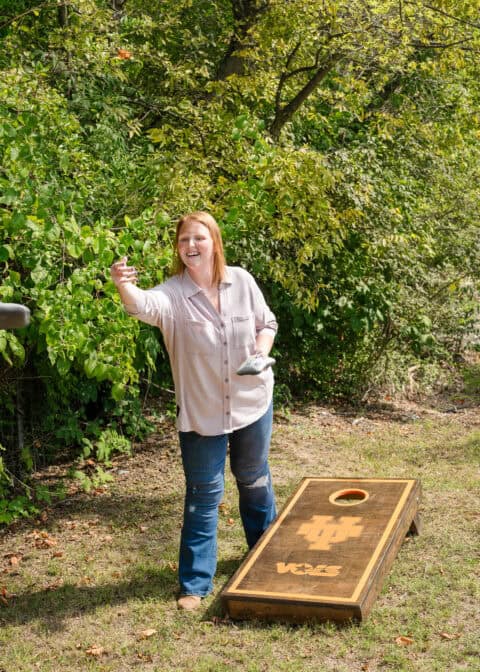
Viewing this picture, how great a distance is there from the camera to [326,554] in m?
4.65

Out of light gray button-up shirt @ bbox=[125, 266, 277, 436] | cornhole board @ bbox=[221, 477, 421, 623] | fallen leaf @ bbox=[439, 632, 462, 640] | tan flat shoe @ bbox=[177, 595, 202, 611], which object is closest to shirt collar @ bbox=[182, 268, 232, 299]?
light gray button-up shirt @ bbox=[125, 266, 277, 436]

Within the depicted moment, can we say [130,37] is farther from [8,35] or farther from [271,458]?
[271,458]

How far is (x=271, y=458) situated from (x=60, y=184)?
307 centimetres

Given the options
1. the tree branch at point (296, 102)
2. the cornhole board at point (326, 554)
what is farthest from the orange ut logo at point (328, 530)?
the tree branch at point (296, 102)

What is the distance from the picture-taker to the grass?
411 cm

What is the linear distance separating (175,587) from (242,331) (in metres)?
1.54

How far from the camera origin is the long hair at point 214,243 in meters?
4.52

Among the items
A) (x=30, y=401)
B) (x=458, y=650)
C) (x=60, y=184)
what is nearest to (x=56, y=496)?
(x=30, y=401)

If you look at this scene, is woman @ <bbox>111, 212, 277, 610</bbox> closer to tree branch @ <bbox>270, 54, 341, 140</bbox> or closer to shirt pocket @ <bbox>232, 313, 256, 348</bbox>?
shirt pocket @ <bbox>232, 313, 256, 348</bbox>

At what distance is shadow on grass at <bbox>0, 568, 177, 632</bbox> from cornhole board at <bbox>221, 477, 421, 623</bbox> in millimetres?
606

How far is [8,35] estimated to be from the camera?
837 centimetres

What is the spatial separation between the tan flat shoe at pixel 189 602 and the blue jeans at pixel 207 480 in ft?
0.12

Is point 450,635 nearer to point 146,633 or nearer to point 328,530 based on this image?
point 328,530

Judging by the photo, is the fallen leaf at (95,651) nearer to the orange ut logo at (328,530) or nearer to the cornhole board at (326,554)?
the cornhole board at (326,554)
